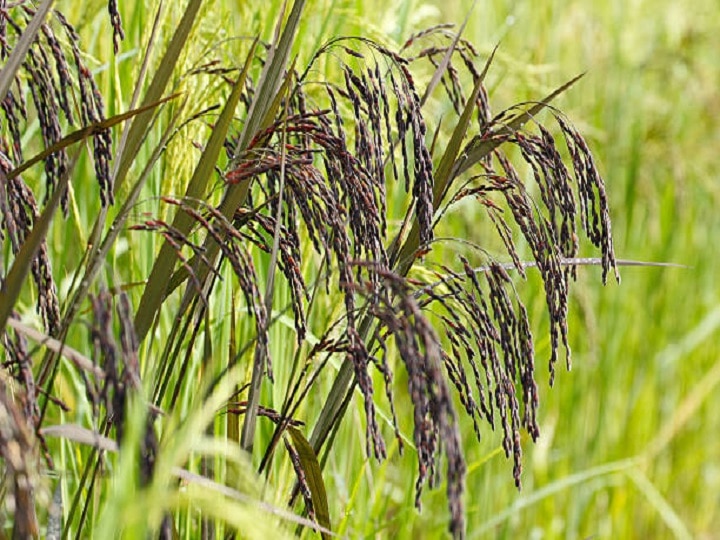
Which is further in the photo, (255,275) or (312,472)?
(312,472)

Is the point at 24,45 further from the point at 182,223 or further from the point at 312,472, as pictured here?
the point at 312,472

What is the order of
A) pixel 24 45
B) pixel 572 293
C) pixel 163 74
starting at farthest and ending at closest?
pixel 572 293 → pixel 163 74 → pixel 24 45

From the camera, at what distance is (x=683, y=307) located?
10.9 feet

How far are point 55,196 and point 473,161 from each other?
0.43 meters

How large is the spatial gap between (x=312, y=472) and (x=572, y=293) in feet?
4.48

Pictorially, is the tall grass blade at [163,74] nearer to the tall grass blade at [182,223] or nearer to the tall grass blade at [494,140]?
the tall grass blade at [182,223]

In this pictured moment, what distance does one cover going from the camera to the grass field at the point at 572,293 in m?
1.62

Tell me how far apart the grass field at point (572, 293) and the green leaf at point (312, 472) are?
9 cm

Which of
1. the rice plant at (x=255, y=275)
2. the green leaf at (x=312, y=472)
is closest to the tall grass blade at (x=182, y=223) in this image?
the rice plant at (x=255, y=275)

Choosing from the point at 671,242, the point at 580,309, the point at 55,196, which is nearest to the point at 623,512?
the point at 580,309

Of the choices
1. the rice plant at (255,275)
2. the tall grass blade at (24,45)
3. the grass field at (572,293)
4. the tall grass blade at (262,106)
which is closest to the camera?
the rice plant at (255,275)

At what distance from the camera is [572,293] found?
240 centimetres

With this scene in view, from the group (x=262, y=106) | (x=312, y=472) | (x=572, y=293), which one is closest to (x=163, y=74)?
(x=262, y=106)

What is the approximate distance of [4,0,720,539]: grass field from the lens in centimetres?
162
